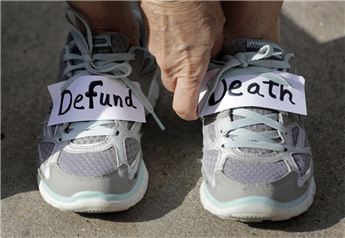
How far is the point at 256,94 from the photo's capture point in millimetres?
1073

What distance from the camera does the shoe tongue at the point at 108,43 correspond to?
117 cm

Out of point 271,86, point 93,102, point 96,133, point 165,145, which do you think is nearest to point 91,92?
point 93,102

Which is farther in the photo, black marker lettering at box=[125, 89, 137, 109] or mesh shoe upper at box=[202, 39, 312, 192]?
black marker lettering at box=[125, 89, 137, 109]

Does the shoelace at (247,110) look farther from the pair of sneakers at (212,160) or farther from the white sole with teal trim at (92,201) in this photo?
the white sole with teal trim at (92,201)

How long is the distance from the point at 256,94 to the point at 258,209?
37cm

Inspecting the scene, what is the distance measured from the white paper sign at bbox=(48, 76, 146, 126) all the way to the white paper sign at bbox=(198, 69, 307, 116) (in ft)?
0.91

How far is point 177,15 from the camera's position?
91 cm

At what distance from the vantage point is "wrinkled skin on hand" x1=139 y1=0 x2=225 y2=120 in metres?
0.91

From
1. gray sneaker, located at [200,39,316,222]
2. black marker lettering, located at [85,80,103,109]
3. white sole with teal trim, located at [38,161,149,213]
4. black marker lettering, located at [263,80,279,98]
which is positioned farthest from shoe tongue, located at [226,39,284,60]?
white sole with teal trim, located at [38,161,149,213]

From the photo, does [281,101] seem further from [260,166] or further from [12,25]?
[12,25]

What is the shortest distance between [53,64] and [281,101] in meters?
1.18

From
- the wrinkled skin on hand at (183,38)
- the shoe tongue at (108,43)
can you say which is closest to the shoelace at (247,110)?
the wrinkled skin on hand at (183,38)

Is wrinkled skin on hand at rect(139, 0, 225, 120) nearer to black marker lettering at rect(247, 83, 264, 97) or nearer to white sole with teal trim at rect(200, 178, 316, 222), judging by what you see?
black marker lettering at rect(247, 83, 264, 97)

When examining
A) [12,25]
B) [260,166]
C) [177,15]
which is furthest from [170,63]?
[12,25]
